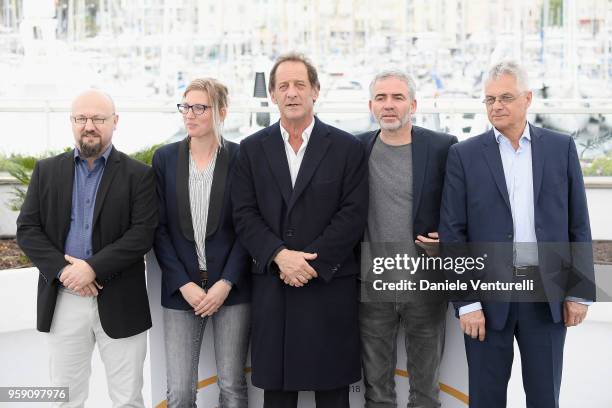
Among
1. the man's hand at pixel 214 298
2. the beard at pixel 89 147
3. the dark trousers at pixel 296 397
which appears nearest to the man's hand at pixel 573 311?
the dark trousers at pixel 296 397

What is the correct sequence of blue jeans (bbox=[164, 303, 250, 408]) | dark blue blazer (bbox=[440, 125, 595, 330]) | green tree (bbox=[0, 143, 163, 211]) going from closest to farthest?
dark blue blazer (bbox=[440, 125, 595, 330])
blue jeans (bbox=[164, 303, 250, 408])
green tree (bbox=[0, 143, 163, 211])

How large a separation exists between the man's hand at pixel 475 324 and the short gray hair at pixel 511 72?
0.91 meters

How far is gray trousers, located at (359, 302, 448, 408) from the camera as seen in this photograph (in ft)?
11.9

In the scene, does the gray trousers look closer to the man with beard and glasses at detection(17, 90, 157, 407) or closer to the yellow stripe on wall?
the yellow stripe on wall

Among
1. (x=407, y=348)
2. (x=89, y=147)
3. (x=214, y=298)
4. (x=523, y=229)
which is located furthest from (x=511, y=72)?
(x=89, y=147)

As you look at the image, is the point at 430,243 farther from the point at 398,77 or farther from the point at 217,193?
the point at 217,193

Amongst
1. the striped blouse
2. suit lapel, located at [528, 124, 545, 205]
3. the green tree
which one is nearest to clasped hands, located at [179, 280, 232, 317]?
the striped blouse

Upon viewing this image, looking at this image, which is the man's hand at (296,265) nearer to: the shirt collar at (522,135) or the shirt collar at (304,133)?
the shirt collar at (304,133)

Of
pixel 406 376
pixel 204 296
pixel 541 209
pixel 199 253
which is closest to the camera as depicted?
pixel 541 209

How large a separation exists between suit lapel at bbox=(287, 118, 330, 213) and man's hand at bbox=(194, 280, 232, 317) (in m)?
0.42

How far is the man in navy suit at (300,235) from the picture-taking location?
3.51 metres

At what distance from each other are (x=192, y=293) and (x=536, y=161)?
58.4 inches

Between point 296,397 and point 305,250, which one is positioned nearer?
point 305,250

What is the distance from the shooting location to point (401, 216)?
3.59 metres
